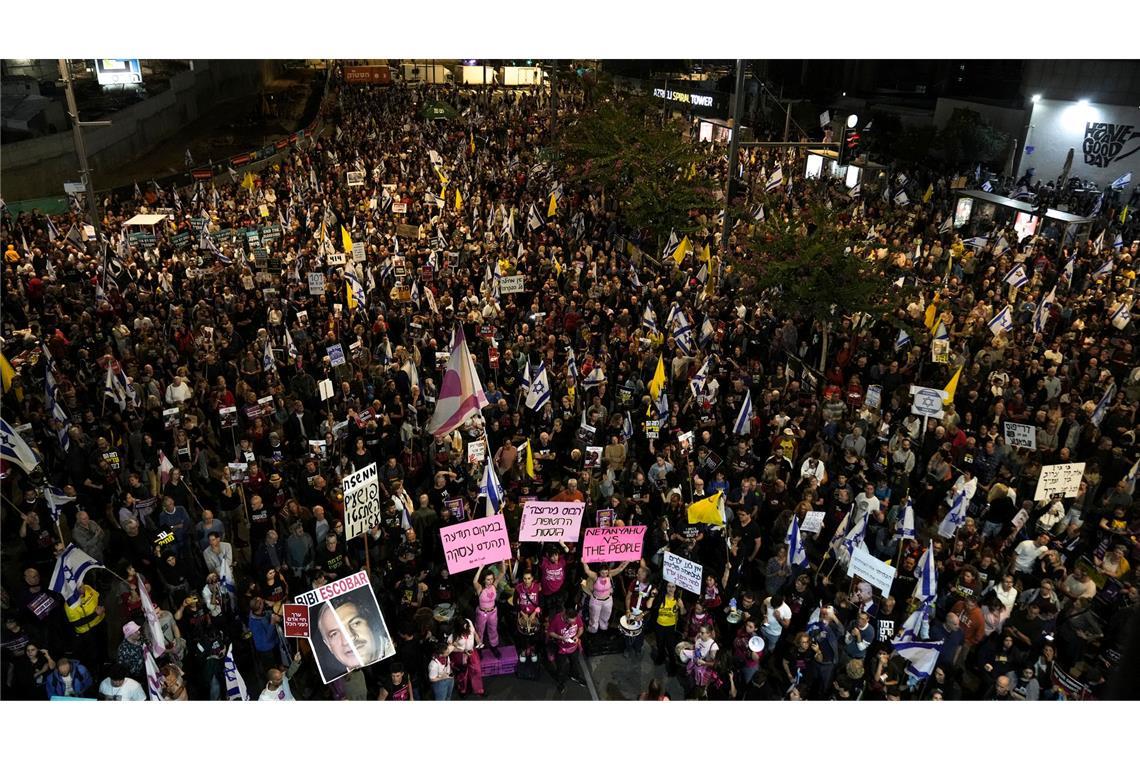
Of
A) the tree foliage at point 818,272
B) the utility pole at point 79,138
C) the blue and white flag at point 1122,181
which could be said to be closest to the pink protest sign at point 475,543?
the tree foliage at point 818,272

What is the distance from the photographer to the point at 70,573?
862 cm

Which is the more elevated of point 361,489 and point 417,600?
point 361,489

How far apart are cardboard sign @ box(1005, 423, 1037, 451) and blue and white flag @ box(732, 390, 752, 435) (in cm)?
386

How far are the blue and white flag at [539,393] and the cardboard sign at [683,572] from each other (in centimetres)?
465

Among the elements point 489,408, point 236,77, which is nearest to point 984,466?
point 489,408

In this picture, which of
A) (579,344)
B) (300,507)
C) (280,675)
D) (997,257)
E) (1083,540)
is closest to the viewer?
(280,675)

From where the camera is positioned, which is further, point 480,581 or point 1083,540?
point 1083,540

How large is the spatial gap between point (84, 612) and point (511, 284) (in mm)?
11548

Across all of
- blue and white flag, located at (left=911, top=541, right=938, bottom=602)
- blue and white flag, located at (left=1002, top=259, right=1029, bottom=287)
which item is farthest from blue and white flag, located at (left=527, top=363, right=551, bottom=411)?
blue and white flag, located at (left=1002, top=259, right=1029, bottom=287)

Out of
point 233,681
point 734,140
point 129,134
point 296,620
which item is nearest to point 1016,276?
point 734,140

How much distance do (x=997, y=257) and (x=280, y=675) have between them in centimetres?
2279

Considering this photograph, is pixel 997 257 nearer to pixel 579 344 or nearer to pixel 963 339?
pixel 963 339

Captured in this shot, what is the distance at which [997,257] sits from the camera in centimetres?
2358

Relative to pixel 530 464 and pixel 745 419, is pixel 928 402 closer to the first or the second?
pixel 745 419
